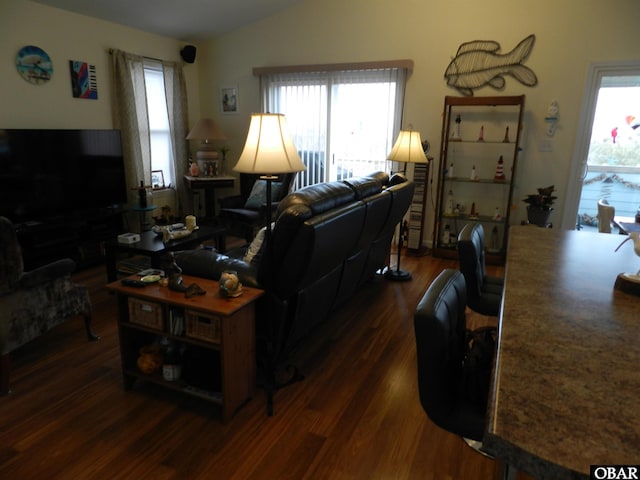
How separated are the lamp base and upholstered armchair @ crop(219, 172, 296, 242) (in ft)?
5.53

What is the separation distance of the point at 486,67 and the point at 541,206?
1601 millimetres

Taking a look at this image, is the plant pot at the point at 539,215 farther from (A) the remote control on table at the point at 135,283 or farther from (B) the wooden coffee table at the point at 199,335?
(A) the remote control on table at the point at 135,283

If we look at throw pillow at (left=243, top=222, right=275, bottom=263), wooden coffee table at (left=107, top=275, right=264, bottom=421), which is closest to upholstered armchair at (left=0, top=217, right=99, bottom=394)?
wooden coffee table at (left=107, top=275, right=264, bottom=421)

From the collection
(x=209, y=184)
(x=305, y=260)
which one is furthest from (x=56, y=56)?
(x=305, y=260)

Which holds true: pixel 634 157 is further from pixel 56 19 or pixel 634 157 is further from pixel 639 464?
pixel 56 19

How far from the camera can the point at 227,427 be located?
2.03 m

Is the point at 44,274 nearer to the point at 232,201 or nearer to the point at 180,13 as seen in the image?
the point at 232,201

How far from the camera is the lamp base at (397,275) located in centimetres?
405

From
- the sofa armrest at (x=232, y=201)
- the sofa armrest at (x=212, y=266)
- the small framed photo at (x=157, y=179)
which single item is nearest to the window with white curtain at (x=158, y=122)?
the small framed photo at (x=157, y=179)

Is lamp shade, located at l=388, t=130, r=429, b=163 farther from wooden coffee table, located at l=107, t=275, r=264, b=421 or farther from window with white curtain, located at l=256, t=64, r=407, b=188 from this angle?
wooden coffee table, located at l=107, t=275, r=264, b=421

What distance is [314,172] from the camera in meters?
5.66

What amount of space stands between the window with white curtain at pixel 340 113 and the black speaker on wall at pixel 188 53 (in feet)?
3.22

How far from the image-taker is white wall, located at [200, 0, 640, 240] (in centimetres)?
421

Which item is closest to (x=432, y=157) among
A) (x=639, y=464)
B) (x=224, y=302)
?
(x=224, y=302)
